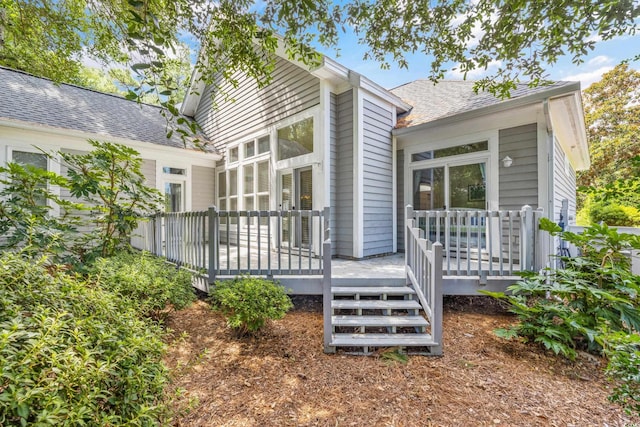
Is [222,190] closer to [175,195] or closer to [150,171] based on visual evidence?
[175,195]

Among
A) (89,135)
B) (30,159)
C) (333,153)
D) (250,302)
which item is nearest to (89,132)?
(89,135)

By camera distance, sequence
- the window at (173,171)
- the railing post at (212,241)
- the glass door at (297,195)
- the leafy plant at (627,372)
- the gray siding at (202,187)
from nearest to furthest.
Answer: the leafy plant at (627,372) → the railing post at (212,241) → the glass door at (297,195) → the window at (173,171) → the gray siding at (202,187)

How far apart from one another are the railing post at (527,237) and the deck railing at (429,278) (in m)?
1.45

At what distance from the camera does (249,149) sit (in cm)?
759

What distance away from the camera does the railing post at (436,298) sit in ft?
9.39

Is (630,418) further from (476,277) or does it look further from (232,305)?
(232,305)

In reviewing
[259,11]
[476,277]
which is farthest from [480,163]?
[259,11]

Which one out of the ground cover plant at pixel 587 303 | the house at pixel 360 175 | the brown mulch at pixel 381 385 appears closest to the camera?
the brown mulch at pixel 381 385

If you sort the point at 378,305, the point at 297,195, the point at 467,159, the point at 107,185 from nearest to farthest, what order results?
the point at 378,305, the point at 107,185, the point at 467,159, the point at 297,195

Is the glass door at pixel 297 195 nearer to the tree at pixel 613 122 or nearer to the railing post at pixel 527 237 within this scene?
the railing post at pixel 527 237

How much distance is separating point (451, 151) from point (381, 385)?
4.82 meters

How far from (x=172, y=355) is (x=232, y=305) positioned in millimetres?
845

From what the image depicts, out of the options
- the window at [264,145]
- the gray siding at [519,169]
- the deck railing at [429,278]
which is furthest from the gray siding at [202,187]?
the gray siding at [519,169]

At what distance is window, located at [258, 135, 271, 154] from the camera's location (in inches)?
274
